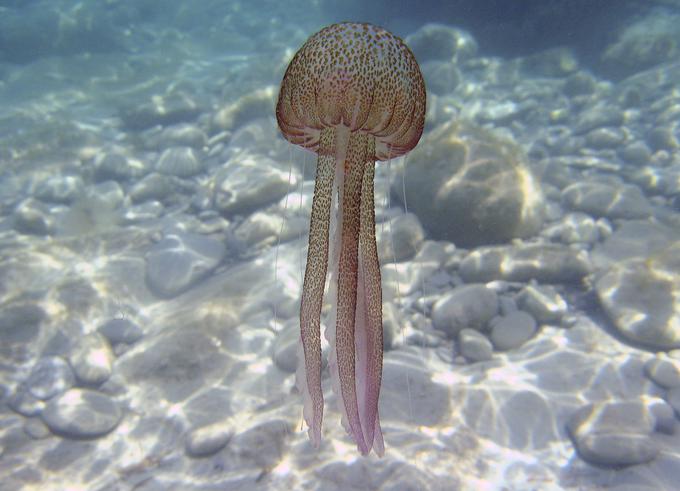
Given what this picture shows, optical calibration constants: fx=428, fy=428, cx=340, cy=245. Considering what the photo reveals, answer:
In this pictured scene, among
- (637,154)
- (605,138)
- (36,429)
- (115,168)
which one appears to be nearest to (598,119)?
(605,138)

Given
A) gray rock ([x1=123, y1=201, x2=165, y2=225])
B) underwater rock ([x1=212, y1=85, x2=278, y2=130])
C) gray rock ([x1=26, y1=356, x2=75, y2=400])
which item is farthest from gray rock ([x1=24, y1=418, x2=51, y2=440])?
underwater rock ([x1=212, y1=85, x2=278, y2=130])

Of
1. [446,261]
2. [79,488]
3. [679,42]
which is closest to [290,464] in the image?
[79,488]

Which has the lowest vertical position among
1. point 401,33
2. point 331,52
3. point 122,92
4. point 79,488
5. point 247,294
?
point 79,488

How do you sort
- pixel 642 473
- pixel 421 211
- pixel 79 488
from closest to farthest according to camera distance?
pixel 642 473, pixel 79 488, pixel 421 211

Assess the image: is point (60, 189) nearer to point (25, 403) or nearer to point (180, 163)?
point (180, 163)

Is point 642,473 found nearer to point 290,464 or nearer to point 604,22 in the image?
point 290,464

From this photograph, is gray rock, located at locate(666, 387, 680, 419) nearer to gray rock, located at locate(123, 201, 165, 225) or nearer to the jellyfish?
the jellyfish

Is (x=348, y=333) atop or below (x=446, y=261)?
below

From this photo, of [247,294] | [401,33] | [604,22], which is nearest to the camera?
[247,294]

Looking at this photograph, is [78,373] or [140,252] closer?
[78,373]
